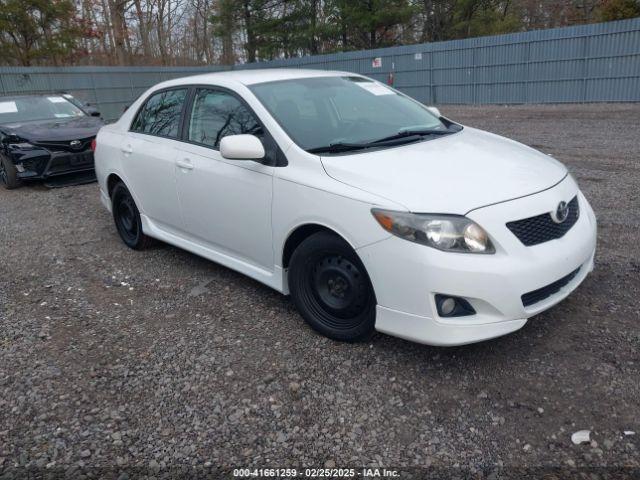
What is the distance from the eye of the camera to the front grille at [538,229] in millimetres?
2955

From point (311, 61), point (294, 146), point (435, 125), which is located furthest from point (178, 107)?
point (311, 61)

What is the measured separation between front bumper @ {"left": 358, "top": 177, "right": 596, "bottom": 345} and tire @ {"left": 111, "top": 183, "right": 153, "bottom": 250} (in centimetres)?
304

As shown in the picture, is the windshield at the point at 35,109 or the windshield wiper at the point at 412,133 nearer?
the windshield wiper at the point at 412,133

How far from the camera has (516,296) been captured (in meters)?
2.86

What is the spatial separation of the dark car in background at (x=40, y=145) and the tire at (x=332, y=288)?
258 inches

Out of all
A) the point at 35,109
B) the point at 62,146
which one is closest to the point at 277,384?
the point at 62,146

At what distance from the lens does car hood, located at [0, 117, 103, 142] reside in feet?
28.3

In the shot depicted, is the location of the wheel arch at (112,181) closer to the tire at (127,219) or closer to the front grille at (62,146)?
the tire at (127,219)

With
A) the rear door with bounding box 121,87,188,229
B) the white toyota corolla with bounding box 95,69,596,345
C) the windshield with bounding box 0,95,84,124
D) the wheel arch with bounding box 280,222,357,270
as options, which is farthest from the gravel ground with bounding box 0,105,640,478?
the windshield with bounding box 0,95,84,124

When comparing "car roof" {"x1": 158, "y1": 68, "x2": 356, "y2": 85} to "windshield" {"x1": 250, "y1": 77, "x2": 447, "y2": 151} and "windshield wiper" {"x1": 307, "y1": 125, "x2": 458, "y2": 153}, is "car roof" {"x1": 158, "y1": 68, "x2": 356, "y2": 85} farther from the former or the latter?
"windshield wiper" {"x1": 307, "y1": 125, "x2": 458, "y2": 153}

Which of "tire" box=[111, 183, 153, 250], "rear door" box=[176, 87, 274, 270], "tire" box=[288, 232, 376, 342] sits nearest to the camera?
"tire" box=[288, 232, 376, 342]

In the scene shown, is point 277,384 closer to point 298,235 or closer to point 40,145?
point 298,235

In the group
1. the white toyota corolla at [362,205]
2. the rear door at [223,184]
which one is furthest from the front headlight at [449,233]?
the rear door at [223,184]

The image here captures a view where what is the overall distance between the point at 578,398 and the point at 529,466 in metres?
0.60
